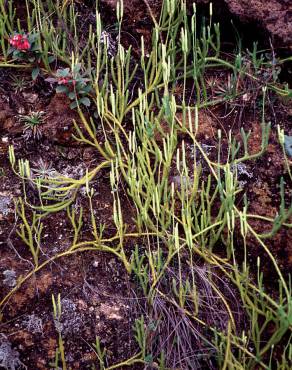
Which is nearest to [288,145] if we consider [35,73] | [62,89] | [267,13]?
[267,13]

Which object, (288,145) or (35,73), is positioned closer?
(288,145)

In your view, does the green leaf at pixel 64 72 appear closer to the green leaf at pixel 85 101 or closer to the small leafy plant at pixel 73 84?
the small leafy plant at pixel 73 84

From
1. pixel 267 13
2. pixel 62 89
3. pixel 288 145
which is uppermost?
pixel 267 13

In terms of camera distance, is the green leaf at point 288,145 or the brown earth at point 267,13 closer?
the green leaf at point 288,145

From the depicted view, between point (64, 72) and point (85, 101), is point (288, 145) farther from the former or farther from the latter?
point (64, 72)

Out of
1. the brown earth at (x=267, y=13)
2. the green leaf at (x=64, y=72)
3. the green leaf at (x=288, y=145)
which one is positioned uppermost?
the brown earth at (x=267, y=13)

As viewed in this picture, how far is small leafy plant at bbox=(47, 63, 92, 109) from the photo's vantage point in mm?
1839

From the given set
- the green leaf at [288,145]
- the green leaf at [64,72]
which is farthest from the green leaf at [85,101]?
the green leaf at [288,145]

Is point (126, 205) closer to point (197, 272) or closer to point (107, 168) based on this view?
point (107, 168)

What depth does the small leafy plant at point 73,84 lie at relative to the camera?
184 centimetres

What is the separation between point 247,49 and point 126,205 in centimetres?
82

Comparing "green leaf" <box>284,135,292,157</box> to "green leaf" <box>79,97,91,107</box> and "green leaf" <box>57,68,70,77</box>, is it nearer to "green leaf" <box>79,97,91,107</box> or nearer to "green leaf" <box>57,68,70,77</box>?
"green leaf" <box>79,97,91,107</box>

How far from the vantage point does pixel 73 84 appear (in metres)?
1.85

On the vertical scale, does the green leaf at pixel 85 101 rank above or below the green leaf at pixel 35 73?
below
